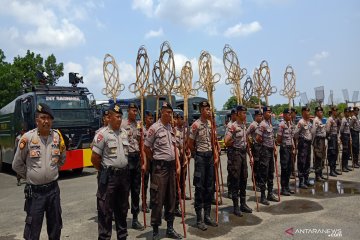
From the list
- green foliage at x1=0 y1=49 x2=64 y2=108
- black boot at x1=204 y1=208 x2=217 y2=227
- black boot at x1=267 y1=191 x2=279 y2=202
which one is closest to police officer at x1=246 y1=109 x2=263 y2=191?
black boot at x1=267 y1=191 x2=279 y2=202

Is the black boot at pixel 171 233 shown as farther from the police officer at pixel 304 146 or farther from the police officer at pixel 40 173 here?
the police officer at pixel 304 146

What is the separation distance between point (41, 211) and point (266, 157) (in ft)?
15.3

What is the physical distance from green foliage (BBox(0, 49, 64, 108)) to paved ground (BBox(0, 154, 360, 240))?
21911mm

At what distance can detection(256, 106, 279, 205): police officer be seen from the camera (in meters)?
7.12

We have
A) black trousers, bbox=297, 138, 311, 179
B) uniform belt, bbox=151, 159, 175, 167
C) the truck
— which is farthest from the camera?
the truck

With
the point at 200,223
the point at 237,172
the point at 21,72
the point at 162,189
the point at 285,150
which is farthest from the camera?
the point at 21,72

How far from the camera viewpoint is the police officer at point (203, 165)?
5672 millimetres

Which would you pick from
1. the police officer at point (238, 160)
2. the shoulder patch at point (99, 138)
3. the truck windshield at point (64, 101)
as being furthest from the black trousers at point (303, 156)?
the truck windshield at point (64, 101)

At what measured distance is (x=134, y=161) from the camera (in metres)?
6.05

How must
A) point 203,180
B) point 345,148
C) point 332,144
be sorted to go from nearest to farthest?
point 203,180 < point 332,144 < point 345,148

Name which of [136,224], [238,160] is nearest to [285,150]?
[238,160]

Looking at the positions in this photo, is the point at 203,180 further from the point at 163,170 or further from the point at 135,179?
the point at 135,179

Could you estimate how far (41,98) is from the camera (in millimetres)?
10656

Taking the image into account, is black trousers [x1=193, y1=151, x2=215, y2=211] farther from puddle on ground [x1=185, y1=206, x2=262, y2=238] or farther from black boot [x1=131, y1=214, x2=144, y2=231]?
black boot [x1=131, y1=214, x2=144, y2=231]
